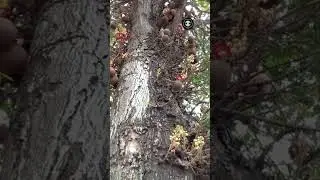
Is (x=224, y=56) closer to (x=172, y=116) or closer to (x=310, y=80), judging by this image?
(x=310, y=80)

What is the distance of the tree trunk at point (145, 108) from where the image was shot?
3.03m

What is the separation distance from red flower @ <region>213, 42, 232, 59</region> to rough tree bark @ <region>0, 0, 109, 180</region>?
380 mm

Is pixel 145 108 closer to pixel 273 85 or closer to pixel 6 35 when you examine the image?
pixel 273 85

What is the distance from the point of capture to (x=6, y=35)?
115cm

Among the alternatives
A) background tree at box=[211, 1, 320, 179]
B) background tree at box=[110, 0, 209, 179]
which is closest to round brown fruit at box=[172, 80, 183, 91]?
background tree at box=[110, 0, 209, 179]

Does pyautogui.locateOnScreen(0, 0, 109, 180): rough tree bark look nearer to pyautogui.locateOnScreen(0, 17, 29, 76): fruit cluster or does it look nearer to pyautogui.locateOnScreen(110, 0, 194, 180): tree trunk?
pyautogui.locateOnScreen(0, 17, 29, 76): fruit cluster

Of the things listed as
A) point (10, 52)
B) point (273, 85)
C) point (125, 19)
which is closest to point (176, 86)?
point (125, 19)

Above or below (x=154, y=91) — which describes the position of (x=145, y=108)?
below

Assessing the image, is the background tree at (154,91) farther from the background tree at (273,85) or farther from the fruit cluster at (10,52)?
the fruit cluster at (10,52)

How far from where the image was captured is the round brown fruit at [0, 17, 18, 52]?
3.73 ft

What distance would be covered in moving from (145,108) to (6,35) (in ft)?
7.40

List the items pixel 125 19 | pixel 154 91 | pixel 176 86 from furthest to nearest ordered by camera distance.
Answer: pixel 125 19 < pixel 176 86 < pixel 154 91

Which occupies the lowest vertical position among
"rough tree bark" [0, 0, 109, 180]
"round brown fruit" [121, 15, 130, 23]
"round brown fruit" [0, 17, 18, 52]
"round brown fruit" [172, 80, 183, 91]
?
"rough tree bark" [0, 0, 109, 180]

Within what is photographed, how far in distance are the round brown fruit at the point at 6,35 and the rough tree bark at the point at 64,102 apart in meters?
0.05
